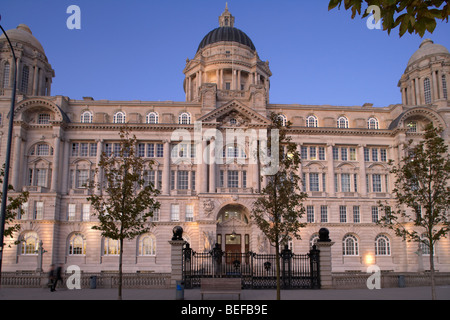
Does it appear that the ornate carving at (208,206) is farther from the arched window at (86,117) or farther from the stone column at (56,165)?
the arched window at (86,117)

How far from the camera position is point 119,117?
6356 centimetres

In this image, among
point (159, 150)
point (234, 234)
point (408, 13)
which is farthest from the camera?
point (159, 150)

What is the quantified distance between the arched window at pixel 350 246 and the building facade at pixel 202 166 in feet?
0.60

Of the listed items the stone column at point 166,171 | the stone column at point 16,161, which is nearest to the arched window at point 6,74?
the stone column at point 16,161

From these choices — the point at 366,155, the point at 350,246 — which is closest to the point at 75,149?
the point at 350,246

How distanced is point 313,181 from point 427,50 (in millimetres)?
27034

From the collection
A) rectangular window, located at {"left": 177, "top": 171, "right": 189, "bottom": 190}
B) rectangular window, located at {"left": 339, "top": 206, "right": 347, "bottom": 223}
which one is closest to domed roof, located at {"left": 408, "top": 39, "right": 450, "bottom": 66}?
rectangular window, located at {"left": 339, "top": 206, "right": 347, "bottom": 223}

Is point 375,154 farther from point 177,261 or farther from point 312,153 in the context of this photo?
point 177,261

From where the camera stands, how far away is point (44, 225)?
56188mm

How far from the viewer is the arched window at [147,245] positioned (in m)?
57.6

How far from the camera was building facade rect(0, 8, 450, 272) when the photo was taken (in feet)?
186

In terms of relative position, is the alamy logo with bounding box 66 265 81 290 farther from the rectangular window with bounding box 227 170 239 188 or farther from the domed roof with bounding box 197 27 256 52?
the domed roof with bounding box 197 27 256 52
